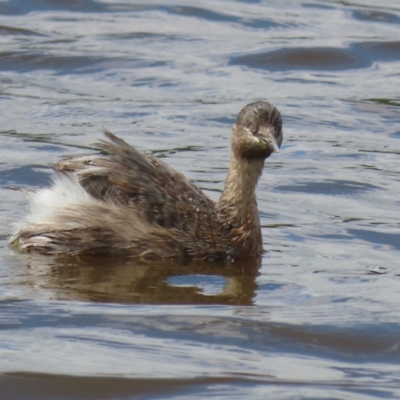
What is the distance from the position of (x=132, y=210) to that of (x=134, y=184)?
17cm

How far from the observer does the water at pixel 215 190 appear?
6.11 m

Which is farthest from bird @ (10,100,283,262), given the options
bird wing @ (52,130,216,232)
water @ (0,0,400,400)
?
water @ (0,0,400,400)

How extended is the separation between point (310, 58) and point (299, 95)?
5.70ft

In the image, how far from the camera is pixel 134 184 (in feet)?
27.1

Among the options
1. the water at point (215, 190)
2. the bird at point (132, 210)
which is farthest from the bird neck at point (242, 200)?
the water at point (215, 190)

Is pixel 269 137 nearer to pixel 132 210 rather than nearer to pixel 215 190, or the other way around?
pixel 132 210

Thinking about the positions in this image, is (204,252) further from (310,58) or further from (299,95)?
(310,58)

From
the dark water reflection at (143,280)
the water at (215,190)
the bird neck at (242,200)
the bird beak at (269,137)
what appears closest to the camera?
the water at (215,190)

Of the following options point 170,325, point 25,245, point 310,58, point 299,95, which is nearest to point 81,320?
point 170,325

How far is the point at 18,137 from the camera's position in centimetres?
1137

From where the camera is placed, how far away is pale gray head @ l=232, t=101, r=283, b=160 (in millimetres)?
8312

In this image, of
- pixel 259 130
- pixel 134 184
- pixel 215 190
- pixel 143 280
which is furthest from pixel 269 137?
pixel 215 190

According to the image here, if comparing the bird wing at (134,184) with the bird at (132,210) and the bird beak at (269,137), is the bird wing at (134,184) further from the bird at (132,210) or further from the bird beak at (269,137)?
the bird beak at (269,137)

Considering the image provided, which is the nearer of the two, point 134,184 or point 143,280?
point 143,280
